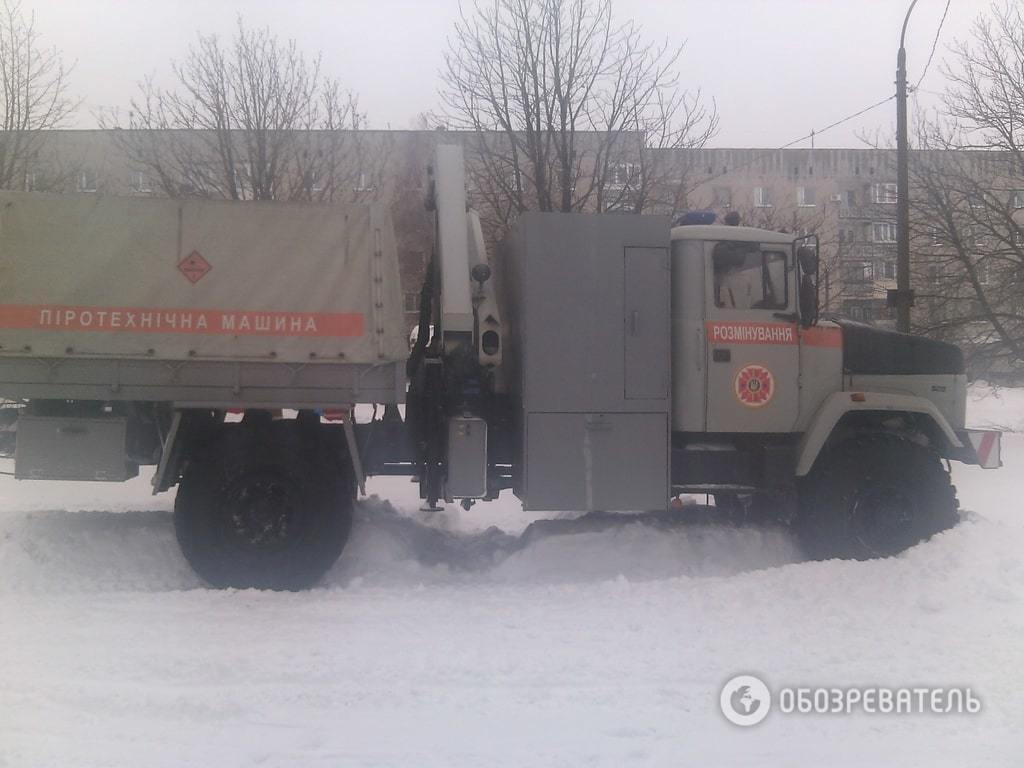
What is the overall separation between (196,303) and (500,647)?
11.1 ft

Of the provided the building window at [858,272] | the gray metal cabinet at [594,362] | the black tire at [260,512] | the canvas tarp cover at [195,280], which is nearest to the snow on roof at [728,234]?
the gray metal cabinet at [594,362]

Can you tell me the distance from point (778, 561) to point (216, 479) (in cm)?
470

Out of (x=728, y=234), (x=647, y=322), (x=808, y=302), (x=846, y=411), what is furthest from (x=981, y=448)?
(x=647, y=322)

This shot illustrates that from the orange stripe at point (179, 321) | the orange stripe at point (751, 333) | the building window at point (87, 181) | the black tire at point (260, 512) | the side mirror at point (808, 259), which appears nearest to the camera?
the orange stripe at point (179, 321)

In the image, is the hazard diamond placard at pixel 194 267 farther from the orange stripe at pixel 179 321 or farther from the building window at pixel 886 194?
the building window at pixel 886 194

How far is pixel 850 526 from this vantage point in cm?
684

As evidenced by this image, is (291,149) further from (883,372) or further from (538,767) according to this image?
(538,767)

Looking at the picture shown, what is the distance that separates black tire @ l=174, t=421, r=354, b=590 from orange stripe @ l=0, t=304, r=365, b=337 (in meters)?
0.77

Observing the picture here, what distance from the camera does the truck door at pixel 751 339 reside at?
6.85m

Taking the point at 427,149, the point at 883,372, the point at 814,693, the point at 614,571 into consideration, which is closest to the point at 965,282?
the point at 427,149

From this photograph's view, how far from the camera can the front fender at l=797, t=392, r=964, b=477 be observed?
22.3 feet

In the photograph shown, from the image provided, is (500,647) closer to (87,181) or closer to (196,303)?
(196,303)

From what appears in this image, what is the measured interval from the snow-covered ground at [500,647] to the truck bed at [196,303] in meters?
1.56

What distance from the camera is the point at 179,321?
20.2 ft
